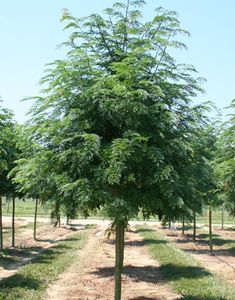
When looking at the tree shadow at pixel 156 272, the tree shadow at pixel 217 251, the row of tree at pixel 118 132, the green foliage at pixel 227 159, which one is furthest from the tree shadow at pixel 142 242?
the row of tree at pixel 118 132

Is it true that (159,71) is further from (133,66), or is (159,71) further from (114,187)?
(114,187)

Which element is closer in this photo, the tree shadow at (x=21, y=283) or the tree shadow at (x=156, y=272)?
the tree shadow at (x=21, y=283)

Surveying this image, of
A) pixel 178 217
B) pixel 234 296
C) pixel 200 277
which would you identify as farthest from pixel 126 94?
pixel 200 277

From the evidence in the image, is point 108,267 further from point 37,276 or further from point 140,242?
point 140,242

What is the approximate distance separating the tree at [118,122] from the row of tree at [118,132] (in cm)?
2

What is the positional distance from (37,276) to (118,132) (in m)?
7.75

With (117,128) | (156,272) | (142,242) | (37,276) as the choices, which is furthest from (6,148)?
(142,242)

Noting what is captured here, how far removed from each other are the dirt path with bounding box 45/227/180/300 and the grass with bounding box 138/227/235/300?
34 centimetres

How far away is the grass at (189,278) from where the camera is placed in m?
11.8

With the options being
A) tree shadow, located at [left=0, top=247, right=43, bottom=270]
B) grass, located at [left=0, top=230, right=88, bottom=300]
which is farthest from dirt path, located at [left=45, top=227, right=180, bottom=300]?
tree shadow, located at [left=0, top=247, right=43, bottom=270]

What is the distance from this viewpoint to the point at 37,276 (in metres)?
14.4

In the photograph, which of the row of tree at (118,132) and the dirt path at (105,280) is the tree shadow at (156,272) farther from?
the row of tree at (118,132)

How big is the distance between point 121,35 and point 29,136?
9.16ft

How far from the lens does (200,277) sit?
14.6m
